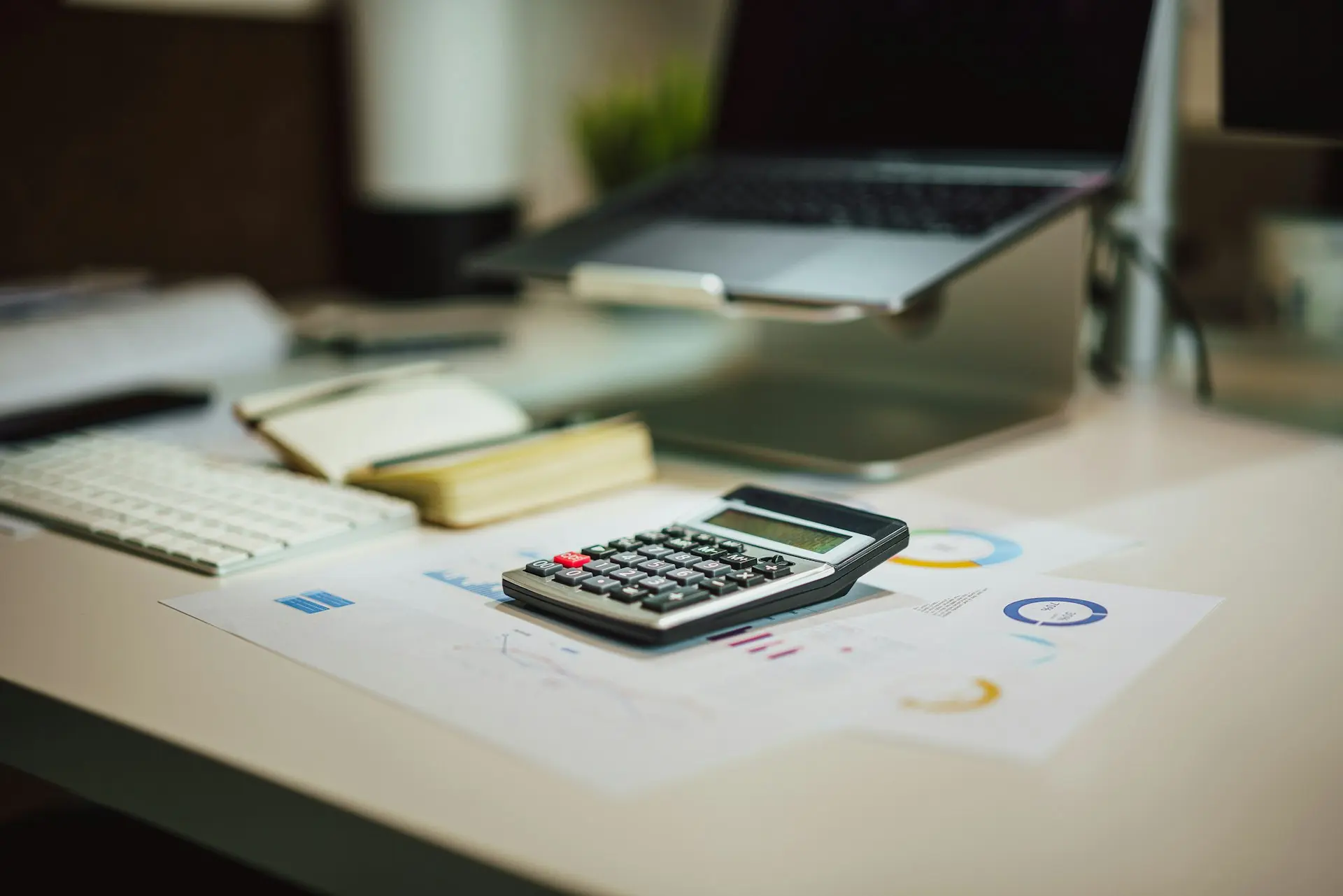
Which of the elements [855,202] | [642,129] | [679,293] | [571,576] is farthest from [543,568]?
[642,129]

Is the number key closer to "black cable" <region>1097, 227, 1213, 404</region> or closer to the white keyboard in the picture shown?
the white keyboard

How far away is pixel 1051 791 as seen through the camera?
1.27ft

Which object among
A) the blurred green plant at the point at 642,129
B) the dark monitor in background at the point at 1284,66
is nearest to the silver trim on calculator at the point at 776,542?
the dark monitor in background at the point at 1284,66

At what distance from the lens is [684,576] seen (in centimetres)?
52

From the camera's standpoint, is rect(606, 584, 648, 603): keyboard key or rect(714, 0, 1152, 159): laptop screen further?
rect(714, 0, 1152, 159): laptop screen

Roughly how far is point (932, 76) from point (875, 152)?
0.07 metres

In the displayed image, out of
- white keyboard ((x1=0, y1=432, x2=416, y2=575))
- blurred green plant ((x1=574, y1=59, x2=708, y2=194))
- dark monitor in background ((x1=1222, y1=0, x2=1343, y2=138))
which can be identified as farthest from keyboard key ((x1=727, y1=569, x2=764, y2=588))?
blurred green plant ((x1=574, y1=59, x2=708, y2=194))

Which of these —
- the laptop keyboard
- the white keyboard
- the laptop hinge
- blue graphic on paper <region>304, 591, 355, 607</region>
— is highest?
the laptop keyboard

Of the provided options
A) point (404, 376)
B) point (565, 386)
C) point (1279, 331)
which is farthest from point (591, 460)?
point (1279, 331)

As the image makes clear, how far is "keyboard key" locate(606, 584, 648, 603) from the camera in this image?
51cm

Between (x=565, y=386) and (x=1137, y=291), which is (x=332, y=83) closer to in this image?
(x=565, y=386)

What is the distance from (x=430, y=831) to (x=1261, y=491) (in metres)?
0.53

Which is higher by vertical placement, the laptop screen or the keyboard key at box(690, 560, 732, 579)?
the laptop screen

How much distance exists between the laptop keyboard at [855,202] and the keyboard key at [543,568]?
39 centimetres
